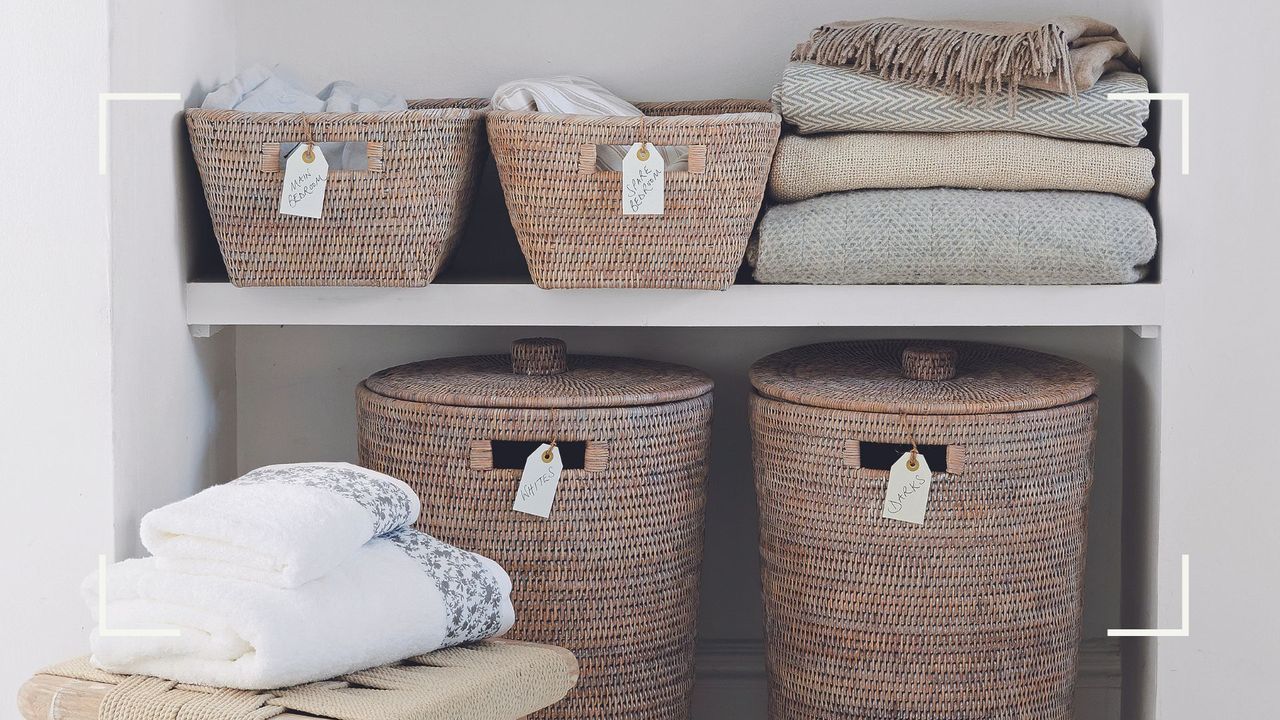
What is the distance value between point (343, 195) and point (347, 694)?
2.23ft

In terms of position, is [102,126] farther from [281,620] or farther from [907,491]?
[907,491]

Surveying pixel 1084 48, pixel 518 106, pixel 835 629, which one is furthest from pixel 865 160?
pixel 835 629

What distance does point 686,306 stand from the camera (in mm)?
1667

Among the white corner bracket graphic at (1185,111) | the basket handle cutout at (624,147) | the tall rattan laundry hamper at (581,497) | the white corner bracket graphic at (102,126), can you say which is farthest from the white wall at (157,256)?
the white corner bracket graphic at (1185,111)

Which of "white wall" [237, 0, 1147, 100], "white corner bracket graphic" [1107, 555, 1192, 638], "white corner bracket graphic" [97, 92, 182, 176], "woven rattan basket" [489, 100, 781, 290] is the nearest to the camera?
"white corner bracket graphic" [97, 92, 182, 176]

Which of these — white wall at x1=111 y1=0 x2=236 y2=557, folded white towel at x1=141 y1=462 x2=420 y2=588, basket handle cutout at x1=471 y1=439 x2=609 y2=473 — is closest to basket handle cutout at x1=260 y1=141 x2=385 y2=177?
white wall at x1=111 y1=0 x2=236 y2=557

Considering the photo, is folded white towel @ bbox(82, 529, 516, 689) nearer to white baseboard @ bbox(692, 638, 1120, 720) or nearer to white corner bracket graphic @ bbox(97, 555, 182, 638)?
white corner bracket graphic @ bbox(97, 555, 182, 638)

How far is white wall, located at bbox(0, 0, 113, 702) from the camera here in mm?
1450

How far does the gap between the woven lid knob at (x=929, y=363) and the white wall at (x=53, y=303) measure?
98 cm

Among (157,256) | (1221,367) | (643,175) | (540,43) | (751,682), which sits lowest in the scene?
(751,682)

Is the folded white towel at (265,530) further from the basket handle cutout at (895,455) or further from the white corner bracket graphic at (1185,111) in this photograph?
the white corner bracket graphic at (1185,111)

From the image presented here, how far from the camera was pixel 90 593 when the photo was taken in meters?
1.22

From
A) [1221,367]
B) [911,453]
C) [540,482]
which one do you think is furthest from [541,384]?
[1221,367]

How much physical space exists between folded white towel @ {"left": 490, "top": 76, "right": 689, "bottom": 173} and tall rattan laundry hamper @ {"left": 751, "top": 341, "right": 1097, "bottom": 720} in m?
0.33
